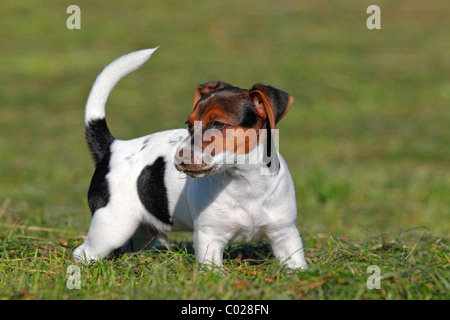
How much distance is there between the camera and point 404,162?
9.97 metres

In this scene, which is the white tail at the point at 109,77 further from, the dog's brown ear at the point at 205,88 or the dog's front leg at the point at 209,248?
the dog's front leg at the point at 209,248

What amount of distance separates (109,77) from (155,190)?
1059 mm

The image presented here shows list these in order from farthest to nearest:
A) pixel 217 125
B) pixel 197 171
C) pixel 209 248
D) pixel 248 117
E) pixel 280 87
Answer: pixel 280 87
pixel 209 248
pixel 248 117
pixel 217 125
pixel 197 171

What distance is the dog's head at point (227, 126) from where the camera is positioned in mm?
4035

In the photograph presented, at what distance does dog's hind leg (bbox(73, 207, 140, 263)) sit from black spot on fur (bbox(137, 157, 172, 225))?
6.6 inches

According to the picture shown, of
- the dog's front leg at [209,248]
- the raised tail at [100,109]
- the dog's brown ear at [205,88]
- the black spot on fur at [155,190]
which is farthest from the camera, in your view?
the raised tail at [100,109]

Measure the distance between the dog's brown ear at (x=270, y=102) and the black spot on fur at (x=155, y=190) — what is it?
100 centimetres

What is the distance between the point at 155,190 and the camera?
4.88 metres

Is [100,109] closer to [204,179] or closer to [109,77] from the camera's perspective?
[109,77]

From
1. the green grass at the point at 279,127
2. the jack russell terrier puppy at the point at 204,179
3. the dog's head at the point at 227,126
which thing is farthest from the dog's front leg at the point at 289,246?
the dog's head at the point at 227,126

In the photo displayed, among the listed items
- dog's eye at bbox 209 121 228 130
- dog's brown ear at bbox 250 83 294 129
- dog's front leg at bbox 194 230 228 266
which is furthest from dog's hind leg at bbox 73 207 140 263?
dog's brown ear at bbox 250 83 294 129

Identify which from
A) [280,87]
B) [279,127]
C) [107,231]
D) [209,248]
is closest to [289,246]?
[209,248]

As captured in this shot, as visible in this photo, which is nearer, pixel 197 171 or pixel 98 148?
pixel 197 171
